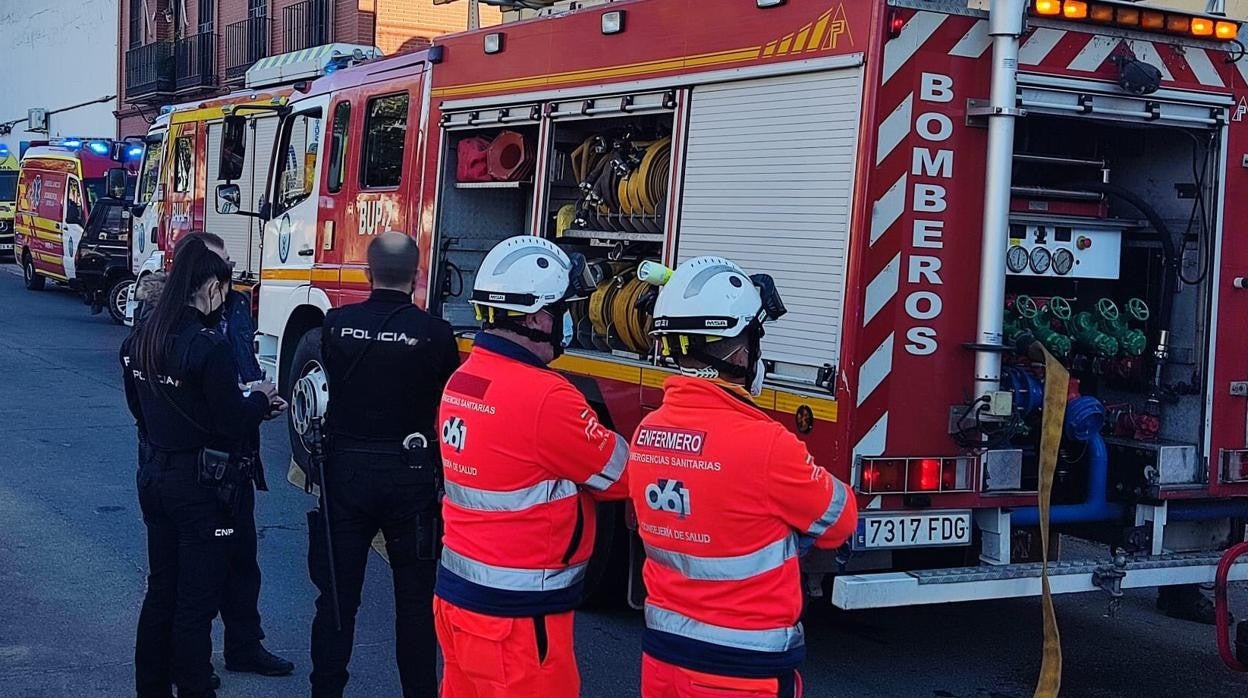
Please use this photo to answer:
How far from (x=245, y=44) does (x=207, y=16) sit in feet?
12.3

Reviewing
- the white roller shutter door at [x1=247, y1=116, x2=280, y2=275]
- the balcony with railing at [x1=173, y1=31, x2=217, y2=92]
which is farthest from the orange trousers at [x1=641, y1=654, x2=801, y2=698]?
the balcony with railing at [x1=173, y1=31, x2=217, y2=92]

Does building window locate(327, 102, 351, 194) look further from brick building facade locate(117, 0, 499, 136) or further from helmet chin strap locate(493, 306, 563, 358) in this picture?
brick building facade locate(117, 0, 499, 136)

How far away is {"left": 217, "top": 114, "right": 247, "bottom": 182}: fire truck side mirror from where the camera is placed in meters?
11.0

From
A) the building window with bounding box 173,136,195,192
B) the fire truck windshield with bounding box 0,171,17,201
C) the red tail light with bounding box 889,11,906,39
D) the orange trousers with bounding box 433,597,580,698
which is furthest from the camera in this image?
the fire truck windshield with bounding box 0,171,17,201

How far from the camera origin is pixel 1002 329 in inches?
214

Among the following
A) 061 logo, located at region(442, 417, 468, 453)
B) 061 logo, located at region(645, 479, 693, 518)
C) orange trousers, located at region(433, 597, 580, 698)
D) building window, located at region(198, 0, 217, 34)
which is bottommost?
orange trousers, located at region(433, 597, 580, 698)

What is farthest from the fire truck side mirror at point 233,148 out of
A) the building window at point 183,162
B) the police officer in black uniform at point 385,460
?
the police officer in black uniform at point 385,460

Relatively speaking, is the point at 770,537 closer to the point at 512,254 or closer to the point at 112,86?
the point at 512,254

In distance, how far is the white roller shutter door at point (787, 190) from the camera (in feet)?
17.0

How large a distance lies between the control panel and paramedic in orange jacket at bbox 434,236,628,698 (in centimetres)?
258

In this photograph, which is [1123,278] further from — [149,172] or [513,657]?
[149,172]

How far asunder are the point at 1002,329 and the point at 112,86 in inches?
1482

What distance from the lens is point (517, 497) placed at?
3.65 meters

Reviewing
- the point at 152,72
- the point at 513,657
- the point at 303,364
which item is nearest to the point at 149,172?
the point at 303,364
